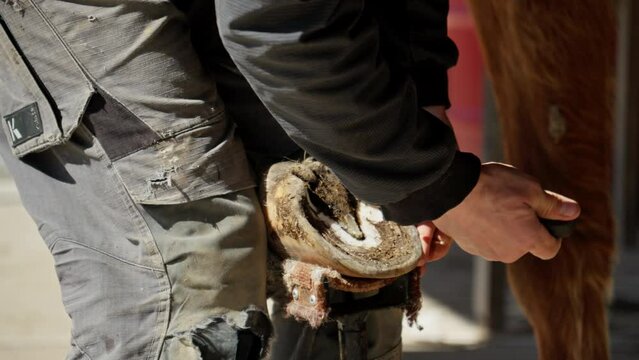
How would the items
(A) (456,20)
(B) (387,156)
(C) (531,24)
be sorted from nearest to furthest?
(B) (387,156), (C) (531,24), (A) (456,20)

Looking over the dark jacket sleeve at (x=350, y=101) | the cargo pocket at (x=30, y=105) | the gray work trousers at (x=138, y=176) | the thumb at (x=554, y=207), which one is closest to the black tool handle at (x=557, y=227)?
the thumb at (x=554, y=207)

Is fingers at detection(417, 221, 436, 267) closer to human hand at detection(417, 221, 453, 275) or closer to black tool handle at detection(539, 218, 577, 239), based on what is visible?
human hand at detection(417, 221, 453, 275)

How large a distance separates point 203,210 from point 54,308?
105 inches

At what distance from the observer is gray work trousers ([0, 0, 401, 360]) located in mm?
1574

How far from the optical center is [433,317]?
4.11 metres

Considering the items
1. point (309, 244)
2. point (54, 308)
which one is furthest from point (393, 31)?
point (54, 308)

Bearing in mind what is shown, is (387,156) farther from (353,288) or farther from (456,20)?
(456,20)

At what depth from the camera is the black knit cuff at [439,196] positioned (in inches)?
56.8

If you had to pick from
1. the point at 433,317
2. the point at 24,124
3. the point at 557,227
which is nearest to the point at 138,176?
the point at 24,124

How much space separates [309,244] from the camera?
166 cm

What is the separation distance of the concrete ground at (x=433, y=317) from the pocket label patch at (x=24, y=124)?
2073 millimetres

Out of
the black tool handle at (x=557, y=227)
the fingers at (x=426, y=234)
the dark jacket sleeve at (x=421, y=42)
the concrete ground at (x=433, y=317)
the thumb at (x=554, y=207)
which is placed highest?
the dark jacket sleeve at (x=421, y=42)

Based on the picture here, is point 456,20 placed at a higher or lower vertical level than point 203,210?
lower

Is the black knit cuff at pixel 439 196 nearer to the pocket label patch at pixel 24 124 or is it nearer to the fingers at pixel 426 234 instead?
the fingers at pixel 426 234
